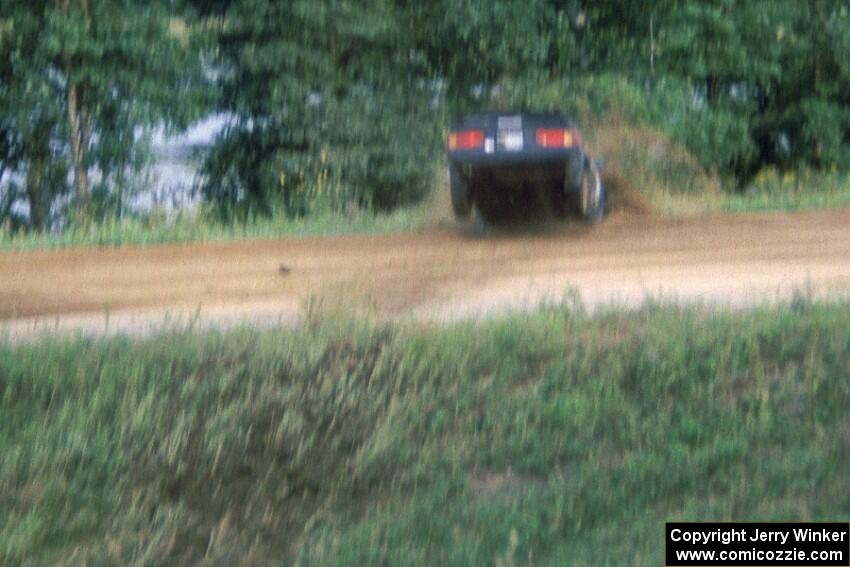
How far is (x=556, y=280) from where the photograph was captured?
10930 millimetres

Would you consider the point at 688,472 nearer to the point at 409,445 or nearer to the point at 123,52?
the point at 409,445

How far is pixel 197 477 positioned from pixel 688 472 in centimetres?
233

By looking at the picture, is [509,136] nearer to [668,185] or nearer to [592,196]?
[592,196]

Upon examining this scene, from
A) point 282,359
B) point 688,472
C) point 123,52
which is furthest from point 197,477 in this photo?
point 123,52

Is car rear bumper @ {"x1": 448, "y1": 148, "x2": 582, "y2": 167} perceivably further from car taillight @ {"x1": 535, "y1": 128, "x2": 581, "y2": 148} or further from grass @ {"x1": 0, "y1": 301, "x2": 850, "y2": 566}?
grass @ {"x1": 0, "y1": 301, "x2": 850, "y2": 566}

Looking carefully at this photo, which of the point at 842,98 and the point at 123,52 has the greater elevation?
the point at 123,52

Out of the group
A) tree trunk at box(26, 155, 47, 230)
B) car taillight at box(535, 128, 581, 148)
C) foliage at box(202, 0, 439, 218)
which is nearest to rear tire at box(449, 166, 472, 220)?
car taillight at box(535, 128, 581, 148)

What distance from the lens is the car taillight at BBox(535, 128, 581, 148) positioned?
1362 centimetres

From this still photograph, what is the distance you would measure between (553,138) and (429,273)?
262 cm

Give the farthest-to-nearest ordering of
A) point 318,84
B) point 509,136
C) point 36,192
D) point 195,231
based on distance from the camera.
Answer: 1. point 36,192
2. point 318,84
3. point 195,231
4. point 509,136

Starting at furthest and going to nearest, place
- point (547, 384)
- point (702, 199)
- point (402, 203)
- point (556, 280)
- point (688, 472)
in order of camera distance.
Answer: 1. point (402, 203)
2. point (702, 199)
3. point (556, 280)
4. point (547, 384)
5. point (688, 472)

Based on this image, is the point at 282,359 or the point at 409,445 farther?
the point at 282,359

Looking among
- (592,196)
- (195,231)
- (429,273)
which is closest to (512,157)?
(592,196)

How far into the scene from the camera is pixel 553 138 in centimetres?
1367
